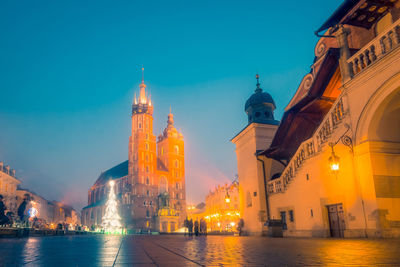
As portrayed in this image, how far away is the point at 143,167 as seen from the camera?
9038 cm

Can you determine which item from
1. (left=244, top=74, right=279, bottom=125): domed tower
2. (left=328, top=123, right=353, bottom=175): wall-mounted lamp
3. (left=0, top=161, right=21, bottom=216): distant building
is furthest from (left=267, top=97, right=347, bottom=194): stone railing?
(left=0, top=161, right=21, bottom=216): distant building

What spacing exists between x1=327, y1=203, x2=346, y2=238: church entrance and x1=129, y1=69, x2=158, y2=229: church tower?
7635 centimetres

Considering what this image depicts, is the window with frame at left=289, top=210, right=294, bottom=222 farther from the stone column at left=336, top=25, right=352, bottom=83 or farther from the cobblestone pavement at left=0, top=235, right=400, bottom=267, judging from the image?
the cobblestone pavement at left=0, top=235, right=400, bottom=267

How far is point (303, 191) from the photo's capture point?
648 inches

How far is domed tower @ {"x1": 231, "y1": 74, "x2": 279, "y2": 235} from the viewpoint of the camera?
21938 mm

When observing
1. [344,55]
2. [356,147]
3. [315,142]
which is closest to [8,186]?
[315,142]

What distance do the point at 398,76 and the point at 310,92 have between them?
23.3ft

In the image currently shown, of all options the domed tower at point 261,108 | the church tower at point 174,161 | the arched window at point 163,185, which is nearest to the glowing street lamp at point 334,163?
the domed tower at point 261,108

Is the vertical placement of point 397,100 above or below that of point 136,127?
below

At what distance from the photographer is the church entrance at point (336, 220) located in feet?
44.4

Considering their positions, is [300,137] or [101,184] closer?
[300,137]

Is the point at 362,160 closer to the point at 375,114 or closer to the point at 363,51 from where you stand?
the point at 375,114

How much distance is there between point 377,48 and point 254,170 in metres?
13.7

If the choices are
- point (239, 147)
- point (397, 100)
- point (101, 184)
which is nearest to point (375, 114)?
point (397, 100)
